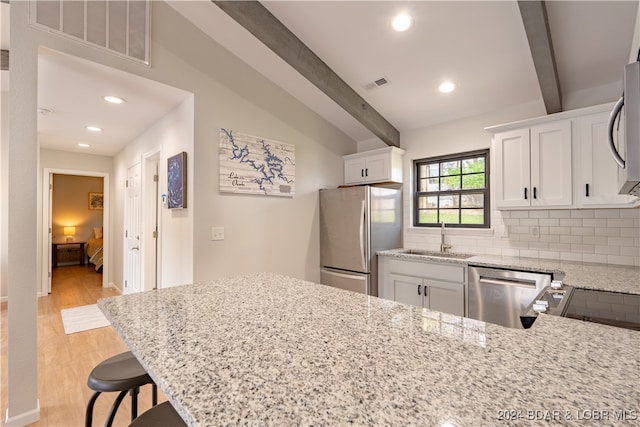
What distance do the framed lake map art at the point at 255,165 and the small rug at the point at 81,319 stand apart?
2.42 metres

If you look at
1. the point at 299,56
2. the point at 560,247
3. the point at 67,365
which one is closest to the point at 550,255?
the point at 560,247

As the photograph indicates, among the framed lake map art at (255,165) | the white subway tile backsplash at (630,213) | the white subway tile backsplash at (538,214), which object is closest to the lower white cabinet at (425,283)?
the white subway tile backsplash at (538,214)

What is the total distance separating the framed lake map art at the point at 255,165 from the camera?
293 cm

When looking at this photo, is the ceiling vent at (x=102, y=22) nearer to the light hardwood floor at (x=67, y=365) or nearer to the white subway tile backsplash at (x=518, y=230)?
the light hardwood floor at (x=67, y=365)

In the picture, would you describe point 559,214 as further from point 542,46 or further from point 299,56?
point 299,56

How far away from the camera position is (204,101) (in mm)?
2818

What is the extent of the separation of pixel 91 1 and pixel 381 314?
9.60 ft

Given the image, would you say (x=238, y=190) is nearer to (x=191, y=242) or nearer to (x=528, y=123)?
(x=191, y=242)

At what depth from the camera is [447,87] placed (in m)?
2.94

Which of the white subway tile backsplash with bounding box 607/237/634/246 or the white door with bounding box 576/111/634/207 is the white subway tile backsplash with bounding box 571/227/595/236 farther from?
the white door with bounding box 576/111/634/207

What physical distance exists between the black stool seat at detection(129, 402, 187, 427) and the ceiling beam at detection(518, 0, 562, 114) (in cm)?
267

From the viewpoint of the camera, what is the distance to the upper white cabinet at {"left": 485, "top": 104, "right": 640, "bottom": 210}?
2.33 m

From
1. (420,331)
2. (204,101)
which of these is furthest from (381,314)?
(204,101)

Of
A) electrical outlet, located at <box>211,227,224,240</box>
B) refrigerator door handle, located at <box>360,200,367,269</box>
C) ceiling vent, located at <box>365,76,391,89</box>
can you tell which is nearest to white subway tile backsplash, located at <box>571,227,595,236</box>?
refrigerator door handle, located at <box>360,200,367,269</box>
